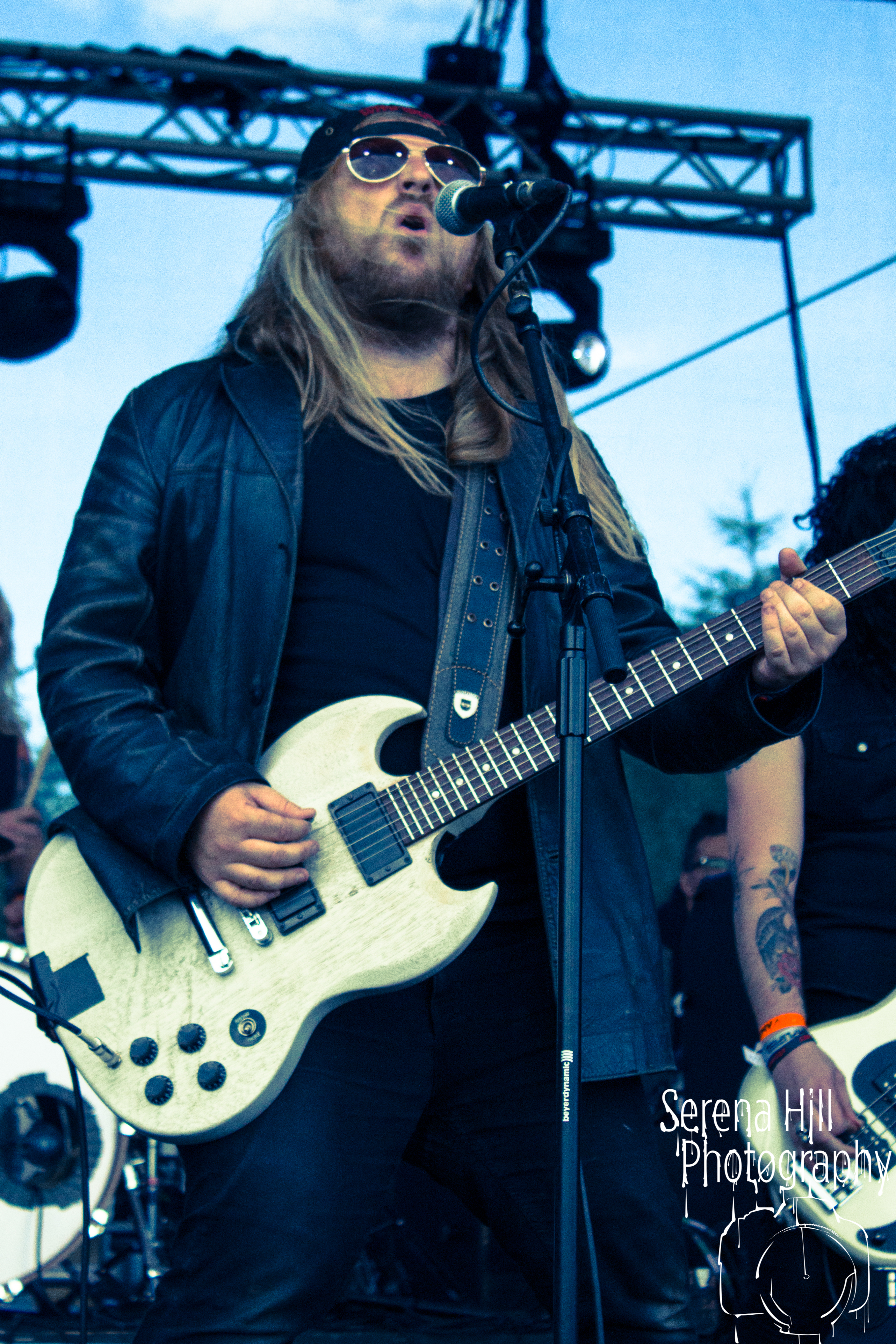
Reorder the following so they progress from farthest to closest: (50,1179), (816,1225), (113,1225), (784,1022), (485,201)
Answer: (113,1225), (50,1179), (784,1022), (816,1225), (485,201)

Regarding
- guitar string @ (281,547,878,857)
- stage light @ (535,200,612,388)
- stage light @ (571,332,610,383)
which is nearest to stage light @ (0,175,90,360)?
stage light @ (535,200,612,388)

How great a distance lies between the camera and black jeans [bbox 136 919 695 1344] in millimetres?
1566

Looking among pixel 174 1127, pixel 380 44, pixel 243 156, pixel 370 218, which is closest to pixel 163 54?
pixel 243 156

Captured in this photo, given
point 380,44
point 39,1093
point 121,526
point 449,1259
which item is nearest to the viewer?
point 121,526

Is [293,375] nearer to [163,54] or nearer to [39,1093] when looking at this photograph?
[39,1093]

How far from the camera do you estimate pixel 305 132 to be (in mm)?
5891

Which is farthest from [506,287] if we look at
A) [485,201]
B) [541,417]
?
[541,417]

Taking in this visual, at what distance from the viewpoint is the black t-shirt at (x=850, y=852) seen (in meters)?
2.39

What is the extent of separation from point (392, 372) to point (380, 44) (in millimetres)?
4479

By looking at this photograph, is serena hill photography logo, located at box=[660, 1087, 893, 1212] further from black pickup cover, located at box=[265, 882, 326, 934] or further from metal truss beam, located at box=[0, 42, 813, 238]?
metal truss beam, located at box=[0, 42, 813, 238]

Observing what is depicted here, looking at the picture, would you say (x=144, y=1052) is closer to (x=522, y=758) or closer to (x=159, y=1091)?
(x=159, y=1091)

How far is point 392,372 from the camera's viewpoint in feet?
7.68

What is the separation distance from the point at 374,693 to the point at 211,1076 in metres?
0.61

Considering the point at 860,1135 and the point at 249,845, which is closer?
the point at 249,845
